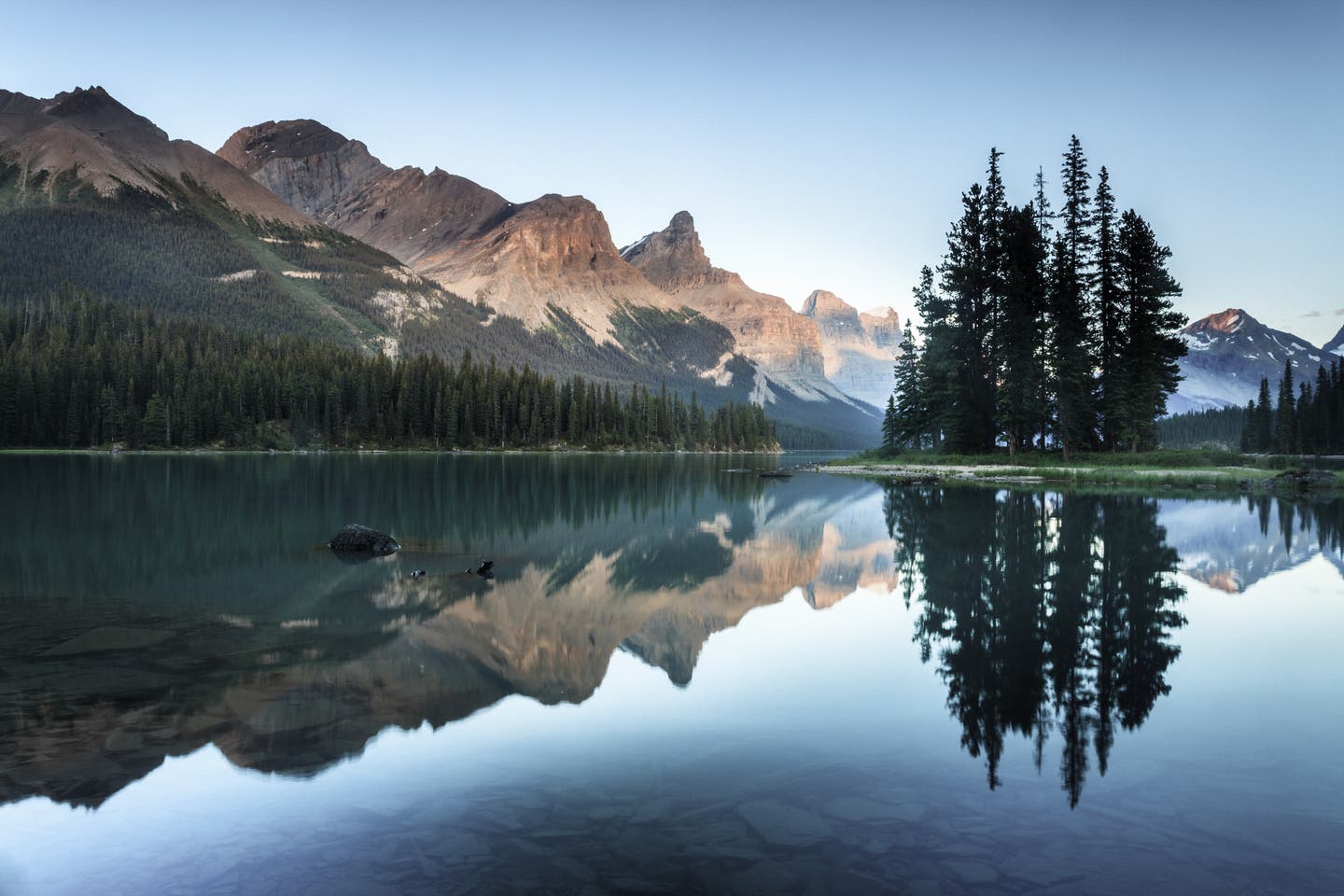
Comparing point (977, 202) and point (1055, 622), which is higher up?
point (977, 202)

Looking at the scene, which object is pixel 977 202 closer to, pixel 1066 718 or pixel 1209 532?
pixel 1209 532

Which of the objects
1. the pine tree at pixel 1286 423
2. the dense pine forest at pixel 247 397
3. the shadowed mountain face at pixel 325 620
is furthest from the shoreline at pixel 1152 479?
the dense pine forest at pixel 247 397

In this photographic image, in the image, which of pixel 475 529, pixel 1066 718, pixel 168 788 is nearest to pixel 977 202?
pixel 475 529

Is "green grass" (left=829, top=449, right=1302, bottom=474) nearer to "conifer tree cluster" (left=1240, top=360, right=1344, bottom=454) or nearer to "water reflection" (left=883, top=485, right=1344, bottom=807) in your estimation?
"water reflection" (left=883, top=485, right=1344, bottom=807)

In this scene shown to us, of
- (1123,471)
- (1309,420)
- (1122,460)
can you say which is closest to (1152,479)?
(1123,471)

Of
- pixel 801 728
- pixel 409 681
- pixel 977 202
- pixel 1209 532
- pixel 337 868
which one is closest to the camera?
pixel 337 868

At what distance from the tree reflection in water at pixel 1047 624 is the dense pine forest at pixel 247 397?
Answer: 143424 mm

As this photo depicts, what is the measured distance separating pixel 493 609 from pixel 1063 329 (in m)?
62.3

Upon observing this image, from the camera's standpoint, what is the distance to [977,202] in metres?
80.3

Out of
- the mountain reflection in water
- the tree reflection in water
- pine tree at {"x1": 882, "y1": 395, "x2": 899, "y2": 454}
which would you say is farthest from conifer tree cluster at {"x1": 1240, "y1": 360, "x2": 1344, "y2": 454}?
the tree reflection in water

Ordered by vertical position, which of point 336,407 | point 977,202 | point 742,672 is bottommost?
point 742,672

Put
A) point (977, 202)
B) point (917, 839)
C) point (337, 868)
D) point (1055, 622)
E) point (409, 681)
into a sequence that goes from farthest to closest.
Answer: point (977, 202)
point (1055, 622)
point (409, 681)
point (917, 839)
point (337, 868)

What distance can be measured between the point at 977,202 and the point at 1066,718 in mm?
78568

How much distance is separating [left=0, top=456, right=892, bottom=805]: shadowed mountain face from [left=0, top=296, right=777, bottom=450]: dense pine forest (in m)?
121
